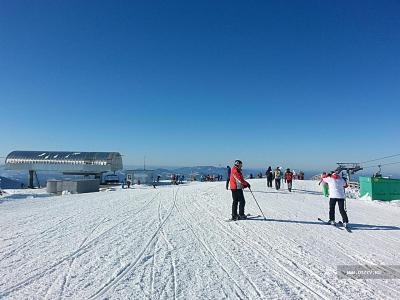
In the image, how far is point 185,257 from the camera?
19.9ft

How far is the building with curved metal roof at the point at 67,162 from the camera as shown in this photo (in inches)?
2209

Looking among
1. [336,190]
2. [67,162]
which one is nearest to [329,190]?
[336,190]

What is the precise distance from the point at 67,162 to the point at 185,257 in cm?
5722

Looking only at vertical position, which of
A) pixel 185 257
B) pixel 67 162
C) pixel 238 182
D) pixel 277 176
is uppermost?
pixel 67 162

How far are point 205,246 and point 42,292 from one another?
3472mm

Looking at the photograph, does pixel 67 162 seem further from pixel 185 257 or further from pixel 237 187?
pixel 185 257

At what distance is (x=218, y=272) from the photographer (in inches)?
209

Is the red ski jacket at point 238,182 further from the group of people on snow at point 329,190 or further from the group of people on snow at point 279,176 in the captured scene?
the group of people on snow at point 279,176

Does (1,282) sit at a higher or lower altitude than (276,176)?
lower

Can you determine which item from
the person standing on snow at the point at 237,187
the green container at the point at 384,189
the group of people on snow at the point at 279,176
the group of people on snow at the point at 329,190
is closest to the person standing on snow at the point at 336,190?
the group of people on snow at the point at 329,190

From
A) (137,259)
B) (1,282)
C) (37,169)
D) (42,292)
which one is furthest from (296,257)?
(37,169)

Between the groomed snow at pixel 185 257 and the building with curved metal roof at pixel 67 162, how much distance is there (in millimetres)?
47210

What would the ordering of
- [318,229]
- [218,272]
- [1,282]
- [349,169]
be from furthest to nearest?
[349,169], [318,229], [218,272], [1,282]

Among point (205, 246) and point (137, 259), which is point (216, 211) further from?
point (137, 259)
